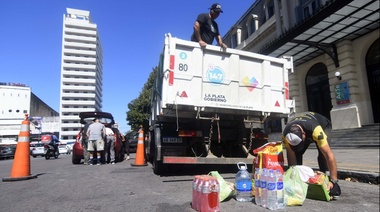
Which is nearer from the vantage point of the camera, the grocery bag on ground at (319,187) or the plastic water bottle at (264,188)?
the plastic water bottle at (264,188)

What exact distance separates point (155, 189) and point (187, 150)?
150cm

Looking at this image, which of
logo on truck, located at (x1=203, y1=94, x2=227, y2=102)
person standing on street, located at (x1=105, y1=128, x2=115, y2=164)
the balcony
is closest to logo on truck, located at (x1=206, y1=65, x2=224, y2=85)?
logo on truck, located at (x1=203, y1=94, x2=227, y2=102)

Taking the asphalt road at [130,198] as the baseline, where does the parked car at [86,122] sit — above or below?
above

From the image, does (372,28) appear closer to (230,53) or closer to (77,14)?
(230,53)

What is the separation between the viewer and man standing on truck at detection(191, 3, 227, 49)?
18.1 ft

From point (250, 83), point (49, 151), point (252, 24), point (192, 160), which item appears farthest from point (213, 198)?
point (252, 24)

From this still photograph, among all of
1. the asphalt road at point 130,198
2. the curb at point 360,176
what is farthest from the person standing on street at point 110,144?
the curb at point 360,176

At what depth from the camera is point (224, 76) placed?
5.20 meters

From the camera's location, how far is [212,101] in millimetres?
4969

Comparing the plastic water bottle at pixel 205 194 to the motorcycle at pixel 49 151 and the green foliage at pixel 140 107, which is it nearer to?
the motorcycle at pixel 49 151

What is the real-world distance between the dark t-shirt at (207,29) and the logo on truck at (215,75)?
2.98 feet

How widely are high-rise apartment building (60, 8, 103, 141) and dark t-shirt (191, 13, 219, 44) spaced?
100058 millimetres

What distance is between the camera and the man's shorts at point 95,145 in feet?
28.5

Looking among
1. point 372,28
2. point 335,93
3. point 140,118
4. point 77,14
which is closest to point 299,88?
point 335,93
